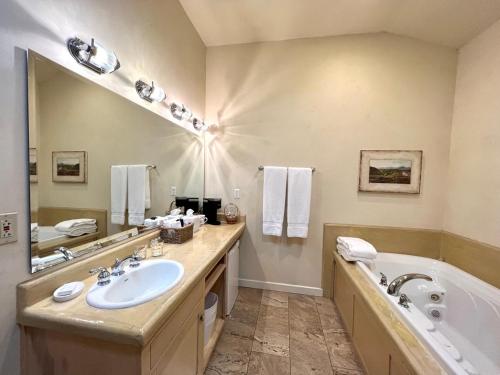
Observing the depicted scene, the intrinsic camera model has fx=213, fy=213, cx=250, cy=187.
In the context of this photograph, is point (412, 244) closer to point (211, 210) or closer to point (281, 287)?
point (281, 287)

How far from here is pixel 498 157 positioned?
1.69 m

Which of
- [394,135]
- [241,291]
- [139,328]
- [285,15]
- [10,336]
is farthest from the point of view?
[241,291]

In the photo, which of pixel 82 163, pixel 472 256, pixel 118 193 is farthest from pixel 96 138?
pixel 472 256

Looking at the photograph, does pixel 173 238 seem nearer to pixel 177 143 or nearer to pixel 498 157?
pixel 177 143

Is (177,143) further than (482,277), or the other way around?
(177,143)

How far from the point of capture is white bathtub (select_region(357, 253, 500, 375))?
1.08 m

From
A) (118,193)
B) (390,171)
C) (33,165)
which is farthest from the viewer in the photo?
(390,171)

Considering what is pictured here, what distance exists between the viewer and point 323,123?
2410mm

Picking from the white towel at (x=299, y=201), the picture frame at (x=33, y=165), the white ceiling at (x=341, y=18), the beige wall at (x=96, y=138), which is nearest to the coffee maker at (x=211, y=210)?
the beige wall at (x=96, y=138)

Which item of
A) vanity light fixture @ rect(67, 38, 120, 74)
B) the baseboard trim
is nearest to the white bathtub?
the baseboard trim

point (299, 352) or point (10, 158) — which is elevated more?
point (10, 158)

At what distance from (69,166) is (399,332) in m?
1.98

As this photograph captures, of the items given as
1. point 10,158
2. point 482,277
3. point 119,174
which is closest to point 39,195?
point 10,158

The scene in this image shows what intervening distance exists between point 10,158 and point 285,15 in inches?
93.9
